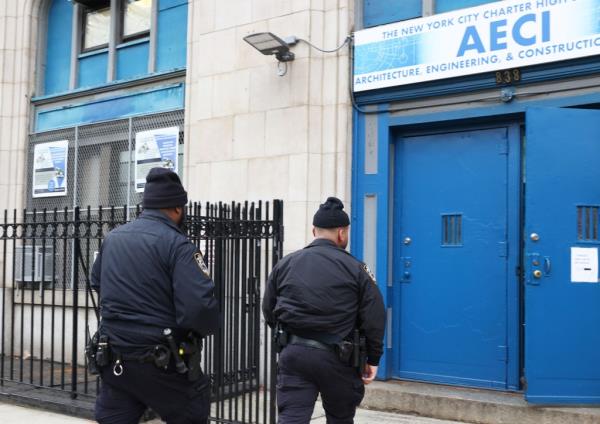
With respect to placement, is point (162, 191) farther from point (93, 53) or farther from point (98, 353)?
point (93, 53)

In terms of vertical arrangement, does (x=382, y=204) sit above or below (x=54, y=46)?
below

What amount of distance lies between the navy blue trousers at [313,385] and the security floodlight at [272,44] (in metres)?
4.42

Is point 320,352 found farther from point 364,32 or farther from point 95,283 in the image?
point 364,32

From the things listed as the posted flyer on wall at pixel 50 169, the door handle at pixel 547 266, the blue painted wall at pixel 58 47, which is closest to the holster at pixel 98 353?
the door handle at pixel 547 266

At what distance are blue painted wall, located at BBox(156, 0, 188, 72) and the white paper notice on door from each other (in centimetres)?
582

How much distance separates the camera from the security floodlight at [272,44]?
308 inches

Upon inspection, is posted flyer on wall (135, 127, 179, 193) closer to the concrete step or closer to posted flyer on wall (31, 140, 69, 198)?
posted flyer on wall (31, 140, 69, 198)

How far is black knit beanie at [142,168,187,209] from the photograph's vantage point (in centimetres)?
406

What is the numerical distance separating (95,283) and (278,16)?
16.2ft

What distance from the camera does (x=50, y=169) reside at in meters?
11.0

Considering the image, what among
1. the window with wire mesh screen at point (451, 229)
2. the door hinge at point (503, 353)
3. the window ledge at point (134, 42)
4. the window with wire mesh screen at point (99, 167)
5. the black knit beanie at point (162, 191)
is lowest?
the door hinge at point (503, 353)

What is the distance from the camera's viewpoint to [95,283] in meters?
4.32

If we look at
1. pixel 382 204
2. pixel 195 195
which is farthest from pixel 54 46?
pixel 382 204

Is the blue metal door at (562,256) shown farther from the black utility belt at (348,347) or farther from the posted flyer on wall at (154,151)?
the posted flyer on wall at (154,151)
